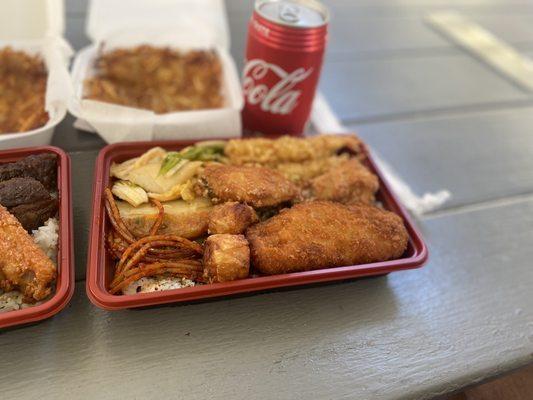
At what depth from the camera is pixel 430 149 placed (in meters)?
1.92

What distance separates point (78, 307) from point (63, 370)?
17 cm

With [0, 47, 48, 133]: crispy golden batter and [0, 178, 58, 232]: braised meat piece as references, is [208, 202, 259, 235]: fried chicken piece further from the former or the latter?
[0, 47, 48, 133]: crispy golden batter

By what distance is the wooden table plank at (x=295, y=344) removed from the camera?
1.01m

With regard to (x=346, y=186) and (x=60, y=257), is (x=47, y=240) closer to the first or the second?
(x=60, y=257)

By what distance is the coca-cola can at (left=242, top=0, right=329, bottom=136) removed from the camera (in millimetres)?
1437

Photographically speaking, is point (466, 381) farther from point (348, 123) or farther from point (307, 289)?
point (348, 123)

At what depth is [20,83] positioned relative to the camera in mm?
1678

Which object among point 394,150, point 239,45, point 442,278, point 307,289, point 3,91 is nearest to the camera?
point 307,289

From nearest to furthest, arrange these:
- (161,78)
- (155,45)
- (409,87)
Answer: (161,78)
(155,45)
(409,87)

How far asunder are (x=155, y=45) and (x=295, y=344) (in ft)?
5.03

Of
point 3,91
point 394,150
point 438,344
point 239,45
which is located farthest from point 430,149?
point 3,91

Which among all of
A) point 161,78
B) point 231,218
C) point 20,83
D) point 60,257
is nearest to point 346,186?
point 231,218

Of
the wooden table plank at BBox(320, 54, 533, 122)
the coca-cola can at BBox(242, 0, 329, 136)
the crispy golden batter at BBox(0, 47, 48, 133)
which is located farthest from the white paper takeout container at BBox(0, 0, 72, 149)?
the wooden table plank at BBox(320, 54, 533, 122)

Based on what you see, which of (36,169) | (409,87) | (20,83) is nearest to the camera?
(36,169)
